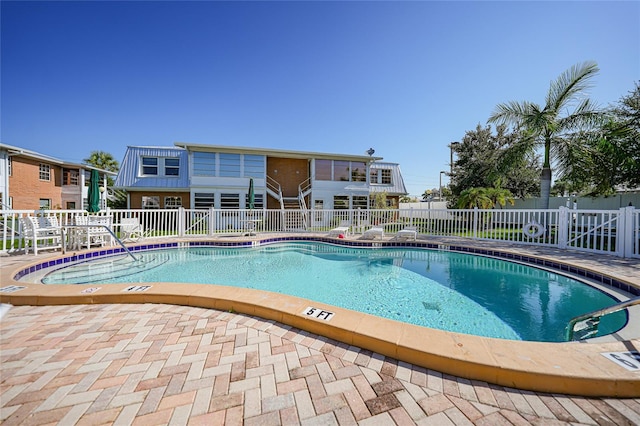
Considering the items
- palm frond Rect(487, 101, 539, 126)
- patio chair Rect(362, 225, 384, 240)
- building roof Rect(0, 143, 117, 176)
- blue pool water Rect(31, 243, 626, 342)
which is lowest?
blue pool water Rect(31, 243, 626, 342)

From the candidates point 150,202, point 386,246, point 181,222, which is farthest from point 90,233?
point 150,202

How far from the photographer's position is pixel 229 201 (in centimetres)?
1597

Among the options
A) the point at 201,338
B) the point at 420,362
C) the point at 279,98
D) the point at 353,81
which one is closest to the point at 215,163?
the point at 279,98

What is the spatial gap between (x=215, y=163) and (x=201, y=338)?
14821 mm

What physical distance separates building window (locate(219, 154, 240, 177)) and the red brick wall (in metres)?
13.0

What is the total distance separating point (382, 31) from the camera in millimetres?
8570

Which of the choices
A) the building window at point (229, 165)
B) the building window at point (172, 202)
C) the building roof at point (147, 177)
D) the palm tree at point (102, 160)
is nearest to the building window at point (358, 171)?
the building window at point (229, 165)

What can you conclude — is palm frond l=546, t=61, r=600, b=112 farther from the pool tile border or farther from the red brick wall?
the red brick wall

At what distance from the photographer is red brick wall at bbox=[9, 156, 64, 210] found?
52.0ft

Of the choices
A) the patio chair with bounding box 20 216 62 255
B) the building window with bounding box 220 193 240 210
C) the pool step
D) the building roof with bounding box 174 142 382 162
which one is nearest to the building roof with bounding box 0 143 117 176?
the building roof with bounding box 174 142 382 162

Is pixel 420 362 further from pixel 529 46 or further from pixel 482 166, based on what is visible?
pixel 482 166

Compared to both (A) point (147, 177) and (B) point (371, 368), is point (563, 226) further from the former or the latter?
(A) point (147, 177)

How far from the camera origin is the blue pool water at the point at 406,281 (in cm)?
363

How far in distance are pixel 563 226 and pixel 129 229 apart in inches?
513
